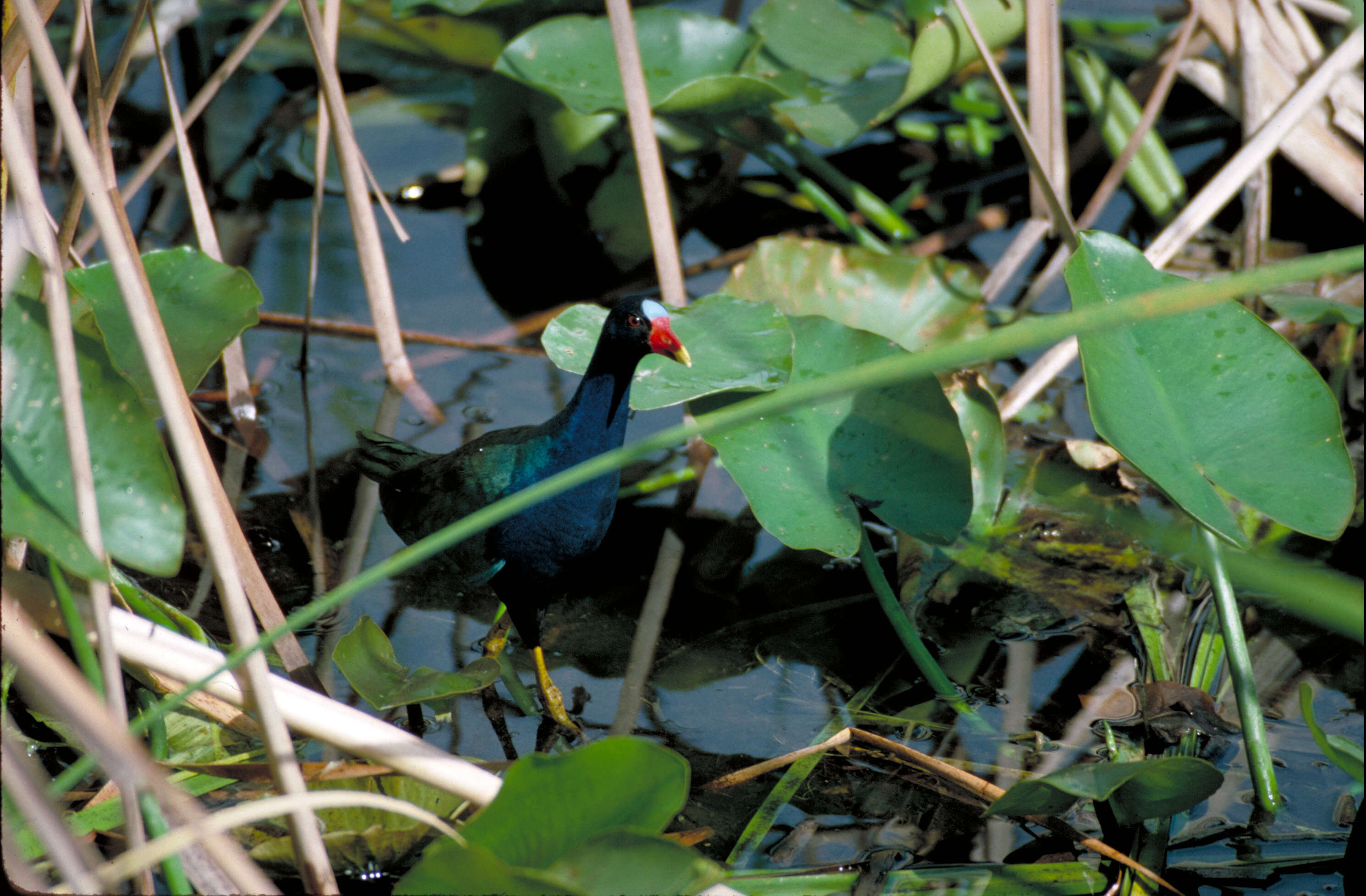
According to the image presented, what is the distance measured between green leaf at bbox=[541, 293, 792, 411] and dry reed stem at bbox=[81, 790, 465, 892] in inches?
29.0

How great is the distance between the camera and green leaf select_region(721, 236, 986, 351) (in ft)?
6.61

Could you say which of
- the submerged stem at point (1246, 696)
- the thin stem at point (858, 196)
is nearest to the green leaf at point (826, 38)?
the thin stem at point (858, 196)

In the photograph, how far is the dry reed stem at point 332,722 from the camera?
102cm

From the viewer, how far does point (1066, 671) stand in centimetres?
167

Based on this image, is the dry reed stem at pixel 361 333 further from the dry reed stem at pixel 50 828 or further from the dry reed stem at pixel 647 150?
the dry reed stem at pixel 50 828

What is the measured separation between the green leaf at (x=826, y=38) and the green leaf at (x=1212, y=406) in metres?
1.26

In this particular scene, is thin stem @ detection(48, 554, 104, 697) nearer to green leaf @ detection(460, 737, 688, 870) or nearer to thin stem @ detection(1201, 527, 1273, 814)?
green leaf @ detection(460, 737, 688, 870)

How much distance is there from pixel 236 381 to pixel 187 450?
1.22 meters

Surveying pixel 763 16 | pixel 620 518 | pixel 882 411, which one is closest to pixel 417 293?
pixel 620 518

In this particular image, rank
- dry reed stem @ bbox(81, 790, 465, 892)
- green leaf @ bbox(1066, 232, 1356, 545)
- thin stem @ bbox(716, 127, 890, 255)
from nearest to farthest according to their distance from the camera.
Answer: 1. dry reed stem @ bbox(81, 790, 465, 892)
2. green leaf @ bbox(1066, 232, 1356, 545)
3. thin stem @ bbox(716, 127, 890, 255)

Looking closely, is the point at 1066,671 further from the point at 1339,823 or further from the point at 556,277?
the point at 556,277

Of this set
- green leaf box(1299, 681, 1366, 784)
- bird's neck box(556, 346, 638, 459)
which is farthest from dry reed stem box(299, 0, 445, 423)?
green leaf box(1299, 681, 1366, 784)

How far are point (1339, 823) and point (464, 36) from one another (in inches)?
94.0

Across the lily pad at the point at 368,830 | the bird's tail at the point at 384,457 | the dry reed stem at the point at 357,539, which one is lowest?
the dry reed stem at the point at 357,539
